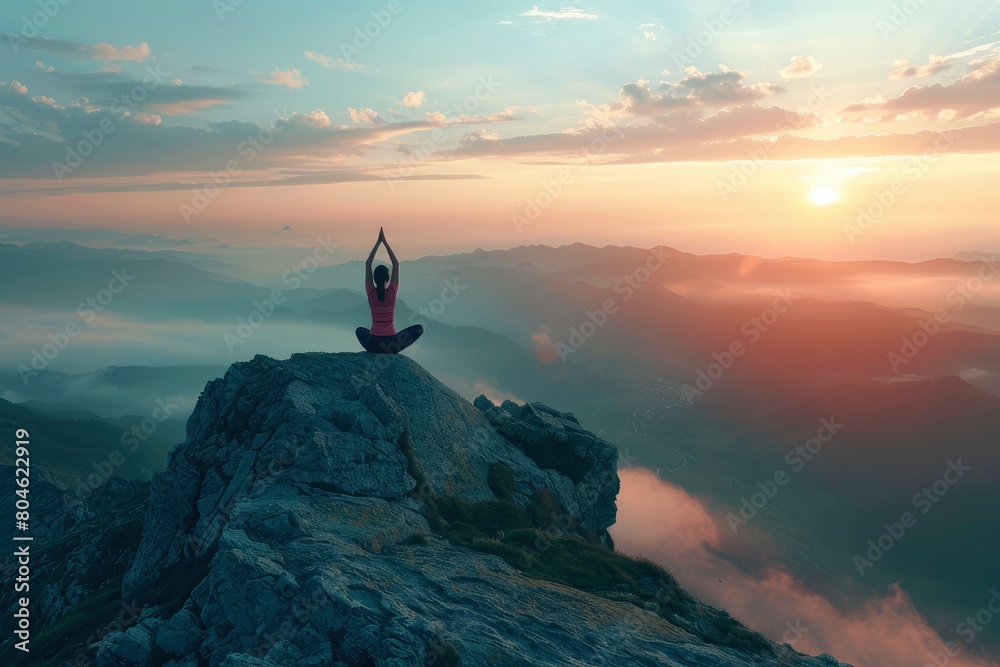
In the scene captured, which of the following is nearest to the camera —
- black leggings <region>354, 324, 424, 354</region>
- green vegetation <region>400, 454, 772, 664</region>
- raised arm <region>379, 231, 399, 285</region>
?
green vegetation <region>400, 454, 772, 664</region>

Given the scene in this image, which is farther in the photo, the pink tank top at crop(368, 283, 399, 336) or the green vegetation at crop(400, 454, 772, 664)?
the pink tank top at crop(368, 283, 399, 336)

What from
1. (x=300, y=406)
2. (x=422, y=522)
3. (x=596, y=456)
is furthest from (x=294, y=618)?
(x=596, y=456)

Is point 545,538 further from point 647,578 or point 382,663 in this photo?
point 382,663

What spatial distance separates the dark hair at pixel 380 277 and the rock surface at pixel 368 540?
5698 mm

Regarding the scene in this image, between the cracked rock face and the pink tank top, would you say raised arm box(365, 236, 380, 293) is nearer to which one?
the pink tank top

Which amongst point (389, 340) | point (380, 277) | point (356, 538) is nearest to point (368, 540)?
point (356, 538)

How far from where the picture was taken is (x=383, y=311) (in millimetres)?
36531

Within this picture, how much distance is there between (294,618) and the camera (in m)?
18.8

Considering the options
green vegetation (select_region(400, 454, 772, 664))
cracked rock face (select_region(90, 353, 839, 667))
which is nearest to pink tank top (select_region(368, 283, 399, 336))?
cracked rock face (select_region(90, 353, 839, 667))

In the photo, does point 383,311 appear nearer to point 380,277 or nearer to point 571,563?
point 380,277

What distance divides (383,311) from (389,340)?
3.70 meters

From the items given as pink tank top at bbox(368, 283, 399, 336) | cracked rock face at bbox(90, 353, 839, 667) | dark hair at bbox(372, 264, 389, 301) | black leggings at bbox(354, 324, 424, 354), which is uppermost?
dark hair at bbox(372, 264, 389, 301)

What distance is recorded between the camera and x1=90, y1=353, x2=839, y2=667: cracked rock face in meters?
18.9

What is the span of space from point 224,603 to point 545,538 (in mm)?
15261
